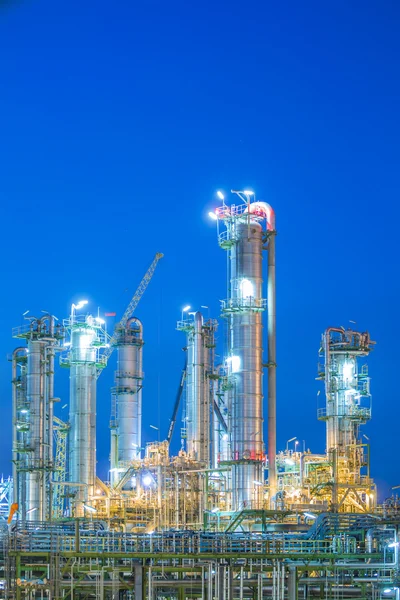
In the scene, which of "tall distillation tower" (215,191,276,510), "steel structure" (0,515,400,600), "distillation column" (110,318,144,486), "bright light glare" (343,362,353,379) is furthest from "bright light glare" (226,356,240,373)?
"steel structure" (0,515,400,600)

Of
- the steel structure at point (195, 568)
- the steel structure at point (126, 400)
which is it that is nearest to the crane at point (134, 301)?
the steel structure at point (126, 400)

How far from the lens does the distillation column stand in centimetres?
8206

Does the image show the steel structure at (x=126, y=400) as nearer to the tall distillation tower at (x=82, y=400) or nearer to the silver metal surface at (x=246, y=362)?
the tall distillation tower at (x=82, y=400)

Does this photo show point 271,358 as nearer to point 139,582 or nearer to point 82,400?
point 82,400

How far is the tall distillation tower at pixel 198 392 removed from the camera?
262ft

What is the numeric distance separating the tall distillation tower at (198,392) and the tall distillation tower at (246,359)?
7848 mm

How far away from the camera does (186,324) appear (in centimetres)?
8394

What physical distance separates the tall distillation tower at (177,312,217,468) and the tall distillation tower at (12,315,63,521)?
9.45 meters

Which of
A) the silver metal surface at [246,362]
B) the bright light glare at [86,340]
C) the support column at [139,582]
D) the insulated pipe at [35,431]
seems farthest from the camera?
the bright light glare at [86,340]

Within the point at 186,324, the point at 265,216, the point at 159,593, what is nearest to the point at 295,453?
the point at 186,324

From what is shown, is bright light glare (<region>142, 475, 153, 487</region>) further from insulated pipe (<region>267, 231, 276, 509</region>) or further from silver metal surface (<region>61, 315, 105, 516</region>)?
insulated pipe (<region>267, 231, 276, 509</region>)

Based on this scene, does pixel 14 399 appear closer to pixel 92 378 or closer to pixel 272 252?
pixel 92 378

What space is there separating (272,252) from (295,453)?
16397 millimetres

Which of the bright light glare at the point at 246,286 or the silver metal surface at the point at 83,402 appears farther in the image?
the silver metal surface at the point at 83,402
